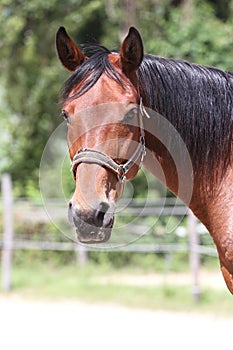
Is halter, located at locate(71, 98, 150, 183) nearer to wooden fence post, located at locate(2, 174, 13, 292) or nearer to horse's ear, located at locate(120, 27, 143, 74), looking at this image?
horse's ear, located at locate(120, 27, 143, 74)

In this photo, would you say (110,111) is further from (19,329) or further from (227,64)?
(227,64)

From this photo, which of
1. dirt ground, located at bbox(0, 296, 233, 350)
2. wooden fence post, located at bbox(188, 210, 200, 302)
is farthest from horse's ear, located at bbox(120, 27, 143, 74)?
wooden fence post, located at bbox(188, 210, 200, 302)

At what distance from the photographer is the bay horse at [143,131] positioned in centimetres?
262

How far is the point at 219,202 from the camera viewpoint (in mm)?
2939

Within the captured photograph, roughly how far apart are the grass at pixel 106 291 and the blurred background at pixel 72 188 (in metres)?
0.02

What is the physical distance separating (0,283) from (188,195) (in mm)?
6863

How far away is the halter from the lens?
2.62 m

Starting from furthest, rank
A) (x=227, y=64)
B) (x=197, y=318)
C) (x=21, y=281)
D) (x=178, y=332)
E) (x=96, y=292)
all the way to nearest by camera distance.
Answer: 1. (x=227, y=64)
2. (x=21, y=281)
3. (x=96, y=292)
4. (x=197, y=318)
5. (x=178, y=332)

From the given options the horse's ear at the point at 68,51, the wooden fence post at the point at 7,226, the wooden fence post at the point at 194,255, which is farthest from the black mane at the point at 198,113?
the wooden fence post at the point at 7,226

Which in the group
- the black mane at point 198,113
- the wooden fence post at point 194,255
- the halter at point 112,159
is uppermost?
the black mane at point 198,113

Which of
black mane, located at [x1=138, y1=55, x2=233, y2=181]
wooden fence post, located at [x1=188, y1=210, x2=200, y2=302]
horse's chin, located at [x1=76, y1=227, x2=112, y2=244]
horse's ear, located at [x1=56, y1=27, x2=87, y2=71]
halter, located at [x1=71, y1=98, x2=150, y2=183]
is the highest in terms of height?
horse's ear, located at [x1=56, y1=27, x2=87, y2=71]

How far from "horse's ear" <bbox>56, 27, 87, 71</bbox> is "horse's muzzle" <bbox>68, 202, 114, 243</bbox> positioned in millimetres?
768

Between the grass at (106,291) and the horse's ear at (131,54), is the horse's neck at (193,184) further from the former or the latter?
the grass at (106,291)

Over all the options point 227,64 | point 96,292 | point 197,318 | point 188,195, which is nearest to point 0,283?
point 96,292
